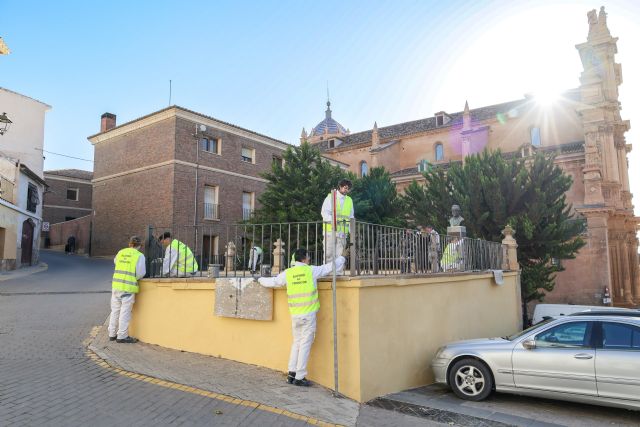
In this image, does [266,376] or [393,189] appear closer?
[266,376]

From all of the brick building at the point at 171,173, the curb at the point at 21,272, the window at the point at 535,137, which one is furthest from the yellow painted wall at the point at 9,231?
the window at the point at 535,137

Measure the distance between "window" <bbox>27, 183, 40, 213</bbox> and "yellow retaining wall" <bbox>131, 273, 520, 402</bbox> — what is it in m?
20.1

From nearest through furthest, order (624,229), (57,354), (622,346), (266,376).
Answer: (622,346)
(266,376)
(57,354)
(624,229)

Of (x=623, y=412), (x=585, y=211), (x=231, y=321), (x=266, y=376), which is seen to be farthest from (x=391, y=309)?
(x=585, y=211)

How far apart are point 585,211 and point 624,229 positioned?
7.11 m

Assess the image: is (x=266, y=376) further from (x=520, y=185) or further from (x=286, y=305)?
(x=520, y=185)

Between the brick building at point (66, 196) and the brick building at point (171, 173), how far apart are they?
1065 cm

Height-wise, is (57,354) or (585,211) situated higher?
(585,211)

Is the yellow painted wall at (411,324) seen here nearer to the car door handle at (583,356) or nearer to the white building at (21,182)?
the car door handle at (583,356)

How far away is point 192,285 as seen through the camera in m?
7.76

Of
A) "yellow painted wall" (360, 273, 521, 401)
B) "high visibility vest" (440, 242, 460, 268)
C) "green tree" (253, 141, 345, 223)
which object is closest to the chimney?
"green tree" (253, 141, 345, 223)

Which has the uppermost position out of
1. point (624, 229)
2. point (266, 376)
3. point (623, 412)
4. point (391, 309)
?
point (624, 229)

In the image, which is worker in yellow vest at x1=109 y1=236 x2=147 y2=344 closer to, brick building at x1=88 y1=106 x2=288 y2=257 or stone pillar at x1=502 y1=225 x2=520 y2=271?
stone pillar at x1=502 y1=225 x2=520 y2=271

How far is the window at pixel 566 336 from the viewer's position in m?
6.12
